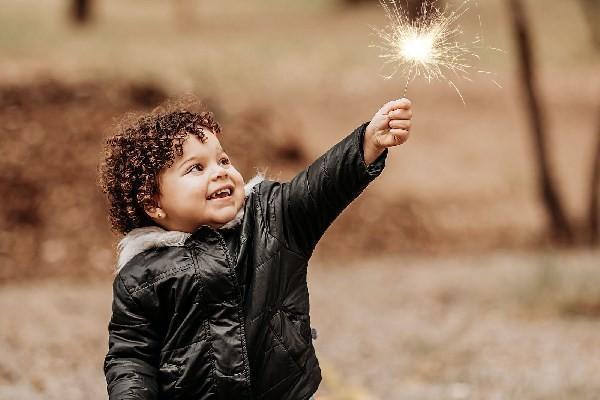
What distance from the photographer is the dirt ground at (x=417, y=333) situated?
17.0ft

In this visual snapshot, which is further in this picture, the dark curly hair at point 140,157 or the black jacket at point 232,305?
the dark curly hair at point 140,157

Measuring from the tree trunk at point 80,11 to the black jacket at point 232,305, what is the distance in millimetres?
17948

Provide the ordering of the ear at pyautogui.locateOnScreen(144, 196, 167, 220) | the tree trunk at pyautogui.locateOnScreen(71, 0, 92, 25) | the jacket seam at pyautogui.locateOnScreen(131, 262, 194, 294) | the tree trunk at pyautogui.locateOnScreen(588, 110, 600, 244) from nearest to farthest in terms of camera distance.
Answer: the jacket seam at pyautogui.locateOnScreen(131, 262, 194, 294) < the ear at pyautogui.locateOnScreen(144, 196, 167, 220) < the tree trunk at pyautogui.locateOnScreen(588, 110, 600, 244) < the tree trunk at pyautogui.locateOnScreen(71, 0, 92, 25)

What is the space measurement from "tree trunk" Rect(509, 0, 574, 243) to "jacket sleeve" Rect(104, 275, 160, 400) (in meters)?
7.53

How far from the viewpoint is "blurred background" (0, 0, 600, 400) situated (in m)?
6.03

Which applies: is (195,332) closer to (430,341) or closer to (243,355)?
(243,355)

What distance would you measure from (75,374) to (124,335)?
3.10 metres

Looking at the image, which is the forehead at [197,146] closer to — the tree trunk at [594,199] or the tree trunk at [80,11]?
the tree trunk at [594,199]

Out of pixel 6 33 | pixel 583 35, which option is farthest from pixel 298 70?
pixel 583 35

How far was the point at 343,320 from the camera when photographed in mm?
7441

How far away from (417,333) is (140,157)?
461cm

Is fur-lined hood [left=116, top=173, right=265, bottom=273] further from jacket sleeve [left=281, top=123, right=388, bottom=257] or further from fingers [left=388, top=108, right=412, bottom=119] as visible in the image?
fingers [left=388, top=108, right=412, bottom=119]

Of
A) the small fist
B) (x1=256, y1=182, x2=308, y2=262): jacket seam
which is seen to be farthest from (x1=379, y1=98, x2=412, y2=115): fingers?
(x1=256, y1=182, x2=308, y2=262): jacket seam

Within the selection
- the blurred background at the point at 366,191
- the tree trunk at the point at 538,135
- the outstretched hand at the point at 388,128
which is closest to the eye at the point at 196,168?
the outstretched hand at the point at 388,128
